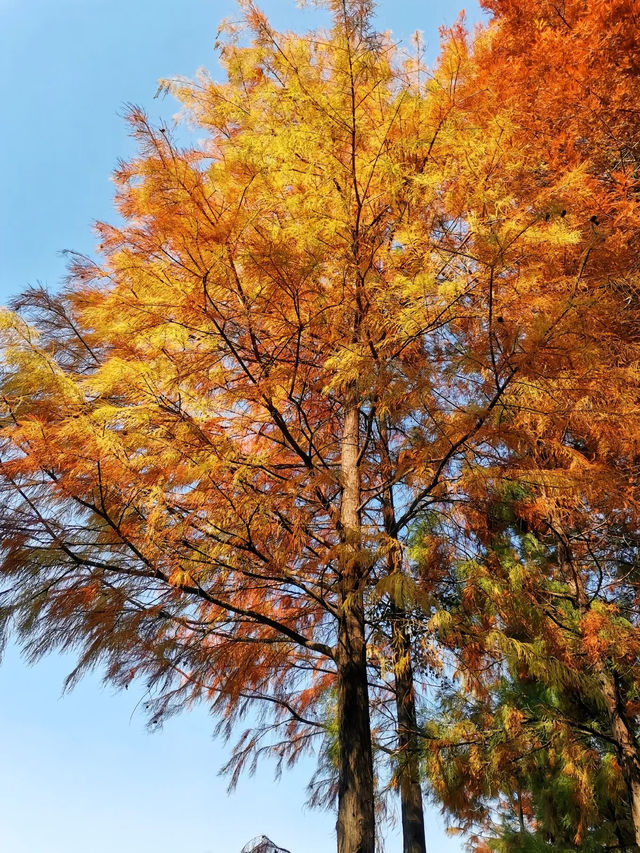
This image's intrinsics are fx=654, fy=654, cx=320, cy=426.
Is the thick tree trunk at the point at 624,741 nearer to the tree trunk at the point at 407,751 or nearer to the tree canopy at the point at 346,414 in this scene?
the tree canopy at the point at 346,414

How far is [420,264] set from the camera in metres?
3.68

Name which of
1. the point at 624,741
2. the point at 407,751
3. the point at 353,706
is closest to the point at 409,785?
the point at 407,751

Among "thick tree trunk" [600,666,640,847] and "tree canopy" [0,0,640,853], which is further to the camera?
"thick tree trunk" [600,666,640,847]

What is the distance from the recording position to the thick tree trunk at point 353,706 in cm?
309

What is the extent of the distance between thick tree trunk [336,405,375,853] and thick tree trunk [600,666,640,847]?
2.18 metres

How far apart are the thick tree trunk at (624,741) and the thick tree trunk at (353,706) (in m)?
2.18

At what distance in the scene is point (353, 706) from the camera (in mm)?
3488

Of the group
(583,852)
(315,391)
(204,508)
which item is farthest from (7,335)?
(583,852)

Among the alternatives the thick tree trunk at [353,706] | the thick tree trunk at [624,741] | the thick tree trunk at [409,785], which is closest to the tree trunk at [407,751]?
the thick tree trunk at [409,785]

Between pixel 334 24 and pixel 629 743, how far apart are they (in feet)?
16.6

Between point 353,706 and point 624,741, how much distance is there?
234 centimetres

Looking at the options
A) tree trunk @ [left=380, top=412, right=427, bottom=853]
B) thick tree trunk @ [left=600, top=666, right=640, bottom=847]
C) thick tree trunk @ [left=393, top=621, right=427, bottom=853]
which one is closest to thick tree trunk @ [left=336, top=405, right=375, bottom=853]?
tree trunk @ [left=380, top=412, right=427, bottom=853]

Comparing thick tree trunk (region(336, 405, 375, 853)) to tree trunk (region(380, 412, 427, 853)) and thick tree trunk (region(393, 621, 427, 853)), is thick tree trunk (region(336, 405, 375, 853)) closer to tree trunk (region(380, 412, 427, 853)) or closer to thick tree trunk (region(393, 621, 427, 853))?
tree trunk (region(380, 412, 427, 853))

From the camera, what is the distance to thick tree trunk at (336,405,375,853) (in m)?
3.09
